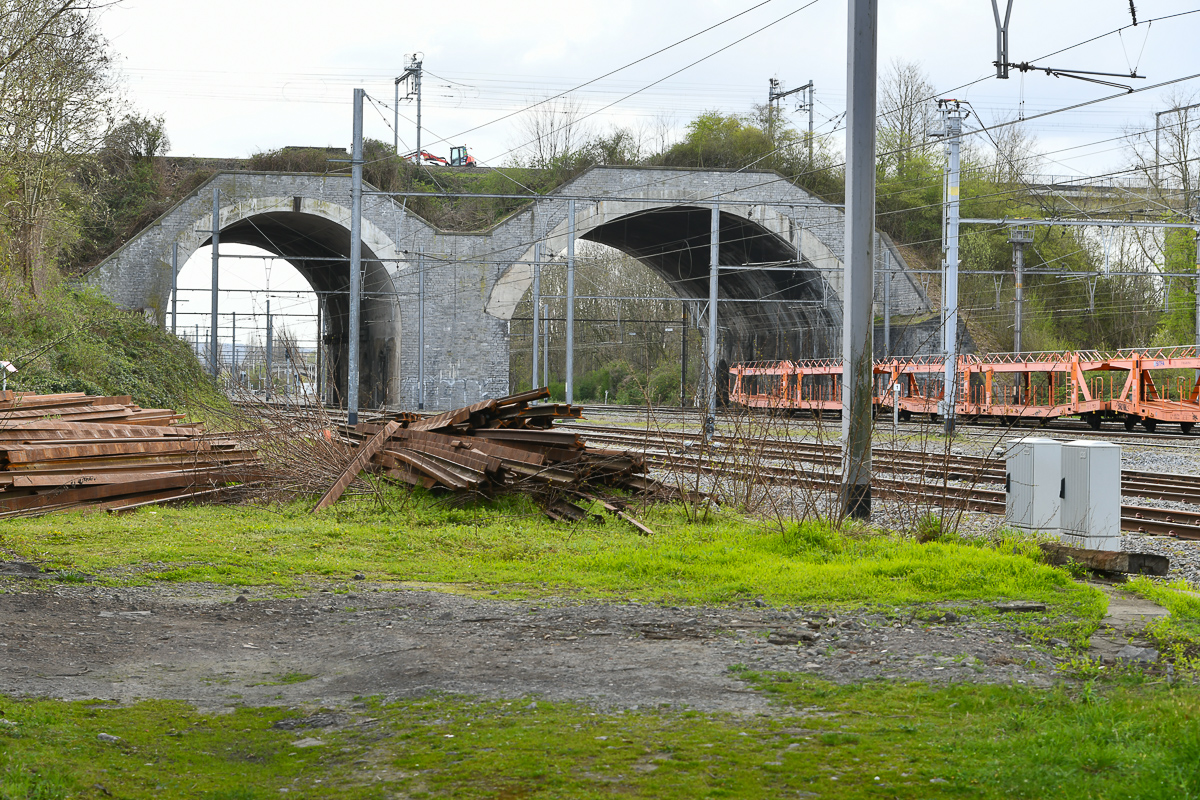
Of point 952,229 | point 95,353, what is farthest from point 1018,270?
point 95,353

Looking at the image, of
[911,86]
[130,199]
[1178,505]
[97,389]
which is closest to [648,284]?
[911,86]

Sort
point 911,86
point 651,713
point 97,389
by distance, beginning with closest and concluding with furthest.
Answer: point 651,713, point 97,389, point 911,86

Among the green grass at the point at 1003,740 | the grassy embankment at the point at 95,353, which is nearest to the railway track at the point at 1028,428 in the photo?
the grassy embankment at the point at 95,353

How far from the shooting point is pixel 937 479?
1641cm

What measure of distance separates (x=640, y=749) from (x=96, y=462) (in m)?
10.1

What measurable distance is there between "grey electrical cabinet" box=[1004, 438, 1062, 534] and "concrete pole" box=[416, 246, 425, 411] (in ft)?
109

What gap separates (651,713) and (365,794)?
1464 mm

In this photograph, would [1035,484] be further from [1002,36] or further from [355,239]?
[355,239]

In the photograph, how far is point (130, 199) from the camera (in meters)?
42.1

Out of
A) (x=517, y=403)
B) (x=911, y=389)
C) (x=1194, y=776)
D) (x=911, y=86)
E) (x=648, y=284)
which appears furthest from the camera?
(x=648, y=284)

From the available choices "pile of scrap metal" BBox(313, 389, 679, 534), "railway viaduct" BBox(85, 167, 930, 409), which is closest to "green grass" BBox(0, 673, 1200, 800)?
"pile of scrap metal" BBox(313, 389, 679, 534)

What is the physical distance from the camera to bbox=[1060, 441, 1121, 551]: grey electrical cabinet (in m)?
9.04

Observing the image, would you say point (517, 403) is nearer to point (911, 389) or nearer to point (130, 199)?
point (911, 389)

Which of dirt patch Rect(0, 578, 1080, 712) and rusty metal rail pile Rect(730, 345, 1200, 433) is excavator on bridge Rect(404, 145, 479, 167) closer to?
rusty metal rail pile Rect(730, 345, 1200, 433)
